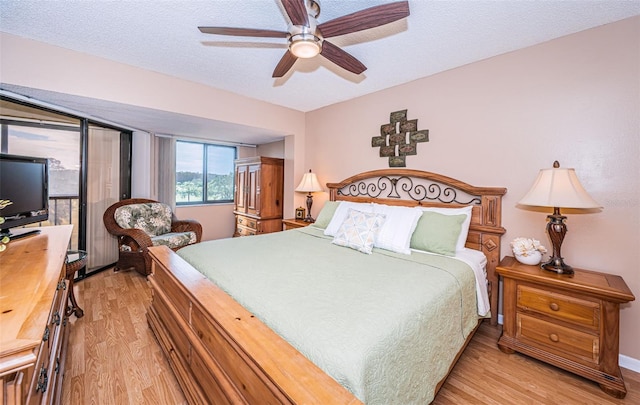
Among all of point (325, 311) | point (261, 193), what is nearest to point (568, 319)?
point (325, 311)

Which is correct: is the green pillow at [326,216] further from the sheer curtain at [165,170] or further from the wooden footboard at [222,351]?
the sheer curtain at [165,170]

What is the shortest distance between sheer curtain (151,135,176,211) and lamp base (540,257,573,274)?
212 inches

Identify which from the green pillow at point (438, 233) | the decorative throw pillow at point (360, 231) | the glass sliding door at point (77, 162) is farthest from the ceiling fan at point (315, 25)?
the glass sliding door at point (77, 162)

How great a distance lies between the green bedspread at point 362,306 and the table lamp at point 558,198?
2.28 feet

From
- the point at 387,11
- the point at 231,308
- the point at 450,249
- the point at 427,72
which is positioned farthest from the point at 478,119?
the point at 231,308

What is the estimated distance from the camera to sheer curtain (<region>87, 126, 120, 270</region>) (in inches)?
140

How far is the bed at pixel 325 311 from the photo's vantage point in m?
0.97

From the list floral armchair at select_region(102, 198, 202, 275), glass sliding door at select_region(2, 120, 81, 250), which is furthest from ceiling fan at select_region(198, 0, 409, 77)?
floral armchair at select_region(102, 198, 202, 275)

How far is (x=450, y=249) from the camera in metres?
2.23

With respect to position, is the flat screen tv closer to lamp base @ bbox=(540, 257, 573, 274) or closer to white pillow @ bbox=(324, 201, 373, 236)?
white pillow @ bbox=(324, 201, 373, 236)

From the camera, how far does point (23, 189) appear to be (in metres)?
2.09

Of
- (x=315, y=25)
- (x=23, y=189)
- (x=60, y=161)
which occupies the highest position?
(x=315, y=25)

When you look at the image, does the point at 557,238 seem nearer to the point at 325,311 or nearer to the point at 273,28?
the point at 325,311

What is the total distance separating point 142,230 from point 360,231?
10.0 feet
